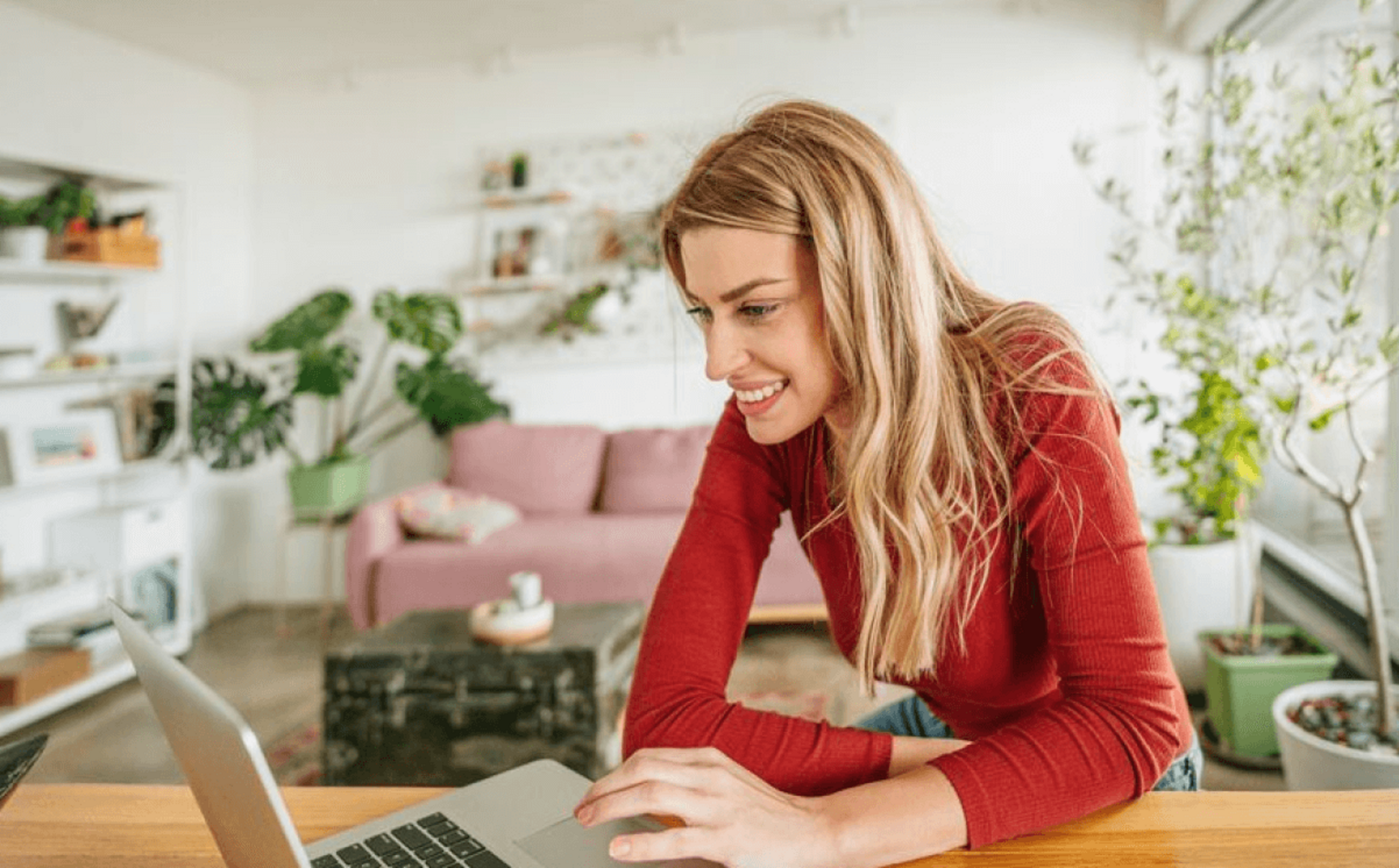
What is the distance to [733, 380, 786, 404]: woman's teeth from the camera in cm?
101

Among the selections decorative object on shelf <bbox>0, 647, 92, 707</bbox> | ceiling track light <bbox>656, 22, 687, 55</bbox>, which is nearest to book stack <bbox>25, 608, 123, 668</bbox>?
decorative object on shelf <bbox>0, 647, 92, 707</bbox>

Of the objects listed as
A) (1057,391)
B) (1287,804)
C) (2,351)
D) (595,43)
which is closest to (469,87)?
(595,43)

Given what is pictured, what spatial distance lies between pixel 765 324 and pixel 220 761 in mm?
629

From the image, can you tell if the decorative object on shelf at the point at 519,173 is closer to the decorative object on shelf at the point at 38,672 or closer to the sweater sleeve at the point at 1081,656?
the decorative object on shelf at the point at 38,672

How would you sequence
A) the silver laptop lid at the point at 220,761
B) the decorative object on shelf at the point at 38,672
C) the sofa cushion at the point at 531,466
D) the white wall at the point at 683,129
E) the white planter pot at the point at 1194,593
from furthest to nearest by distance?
the white wall at the point at 683,129, the sofa cushion at the point at 531,466, the decorative object on shelf at the point at 38,672, the white planter pot at the point at 1194,593, the silver laptop lid at the point at 220,761

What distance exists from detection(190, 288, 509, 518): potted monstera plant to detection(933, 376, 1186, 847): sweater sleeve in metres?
3.64

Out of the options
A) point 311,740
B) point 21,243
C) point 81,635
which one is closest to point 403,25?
point 21,243

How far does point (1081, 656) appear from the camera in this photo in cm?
88

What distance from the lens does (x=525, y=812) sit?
79 cm

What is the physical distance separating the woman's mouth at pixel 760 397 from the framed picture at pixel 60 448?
10.8 ft

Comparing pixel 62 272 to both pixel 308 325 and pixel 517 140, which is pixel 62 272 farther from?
pixel 517 140

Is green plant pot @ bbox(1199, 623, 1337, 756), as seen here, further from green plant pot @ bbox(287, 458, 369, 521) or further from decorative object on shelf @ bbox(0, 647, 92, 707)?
decorative object on shelf @ bbox(0, 647, 92, 707)

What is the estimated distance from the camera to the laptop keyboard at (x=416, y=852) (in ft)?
2.36

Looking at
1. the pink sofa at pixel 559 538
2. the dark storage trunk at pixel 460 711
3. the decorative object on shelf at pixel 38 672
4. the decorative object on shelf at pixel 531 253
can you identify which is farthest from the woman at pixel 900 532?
the decorative object on shelf at pixel 531 253
